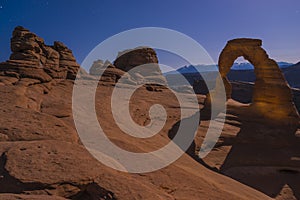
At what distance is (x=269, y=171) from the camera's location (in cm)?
1203

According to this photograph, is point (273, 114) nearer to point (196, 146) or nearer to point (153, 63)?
point (196, 146)

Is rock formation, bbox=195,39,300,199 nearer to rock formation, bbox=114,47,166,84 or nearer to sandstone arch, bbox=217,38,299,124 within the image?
sandstone arch, bbox=217,38,299,124

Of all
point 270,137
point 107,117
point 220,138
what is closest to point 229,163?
point 220,138

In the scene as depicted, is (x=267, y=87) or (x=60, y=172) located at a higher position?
(x=267, y=87)

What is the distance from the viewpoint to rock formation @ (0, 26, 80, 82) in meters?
14.8

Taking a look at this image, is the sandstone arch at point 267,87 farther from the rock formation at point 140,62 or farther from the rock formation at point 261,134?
the rock formation at point 140,62

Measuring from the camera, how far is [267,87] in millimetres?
16000

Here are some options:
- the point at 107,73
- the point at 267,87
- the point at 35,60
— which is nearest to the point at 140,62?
the point at 107,73

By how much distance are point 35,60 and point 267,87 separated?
55.6 feet

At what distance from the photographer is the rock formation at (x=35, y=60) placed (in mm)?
14844

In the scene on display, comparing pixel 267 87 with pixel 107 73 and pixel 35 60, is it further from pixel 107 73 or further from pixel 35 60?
pixel 35 60

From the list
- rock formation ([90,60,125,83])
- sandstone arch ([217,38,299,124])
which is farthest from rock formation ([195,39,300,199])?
rock formation ([90,60,125,83])

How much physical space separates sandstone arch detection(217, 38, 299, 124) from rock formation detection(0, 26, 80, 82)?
45.5 feet

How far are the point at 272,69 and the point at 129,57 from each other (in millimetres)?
24152
